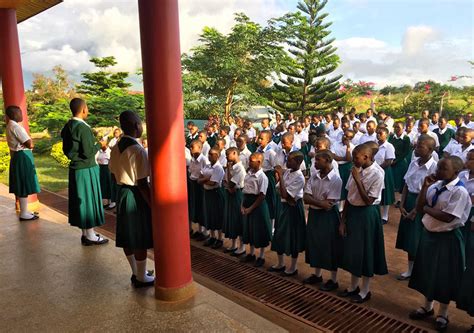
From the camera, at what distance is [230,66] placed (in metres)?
17.8

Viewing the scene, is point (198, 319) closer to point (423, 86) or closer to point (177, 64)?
point (177, 64)

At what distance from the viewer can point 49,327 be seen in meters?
2.88

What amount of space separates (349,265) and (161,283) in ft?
6.14

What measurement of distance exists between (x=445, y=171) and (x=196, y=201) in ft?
12.3

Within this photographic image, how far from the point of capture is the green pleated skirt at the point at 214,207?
5.45 meters

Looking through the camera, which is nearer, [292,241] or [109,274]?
[109,274]

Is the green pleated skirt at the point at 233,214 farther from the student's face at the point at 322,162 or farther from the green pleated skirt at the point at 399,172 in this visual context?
the green pleated skirt at the point at 399,172

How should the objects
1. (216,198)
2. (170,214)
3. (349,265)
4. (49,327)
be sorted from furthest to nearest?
(216,198)
(349,265)
(170,214)
(49,327)

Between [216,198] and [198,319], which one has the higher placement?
[216,198]

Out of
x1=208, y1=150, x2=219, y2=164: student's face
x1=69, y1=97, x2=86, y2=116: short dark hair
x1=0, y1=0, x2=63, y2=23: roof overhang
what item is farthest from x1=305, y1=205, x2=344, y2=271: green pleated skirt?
x1=0, y1=0, x2=63, y2=23: roof overhang

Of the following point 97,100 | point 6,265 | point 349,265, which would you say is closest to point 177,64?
point 349,265

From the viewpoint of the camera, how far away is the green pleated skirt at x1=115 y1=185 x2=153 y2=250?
341 centimetres

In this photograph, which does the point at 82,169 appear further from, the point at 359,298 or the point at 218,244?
the point at 359,298

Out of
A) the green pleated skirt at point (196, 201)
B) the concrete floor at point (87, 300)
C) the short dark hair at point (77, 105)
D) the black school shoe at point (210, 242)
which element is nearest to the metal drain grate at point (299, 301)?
the black school shoe at point (210, 242)
